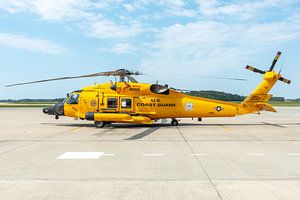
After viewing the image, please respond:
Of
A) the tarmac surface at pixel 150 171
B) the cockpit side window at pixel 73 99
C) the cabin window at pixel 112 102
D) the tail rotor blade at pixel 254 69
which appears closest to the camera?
the tarmac surface at pixel 150 171

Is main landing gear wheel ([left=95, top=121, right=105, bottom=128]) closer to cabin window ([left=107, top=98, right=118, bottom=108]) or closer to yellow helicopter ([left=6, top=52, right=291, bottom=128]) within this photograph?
yellow helicopter ([left=6, top=52, right=291, bottom=128])

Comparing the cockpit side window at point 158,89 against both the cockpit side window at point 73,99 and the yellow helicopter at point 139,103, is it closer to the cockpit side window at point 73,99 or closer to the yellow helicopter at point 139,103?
the yellow helicopter at point 139,103

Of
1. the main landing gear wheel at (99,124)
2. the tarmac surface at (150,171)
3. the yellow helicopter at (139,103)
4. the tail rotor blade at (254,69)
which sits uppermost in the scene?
the tail rotor blade at (254,69)

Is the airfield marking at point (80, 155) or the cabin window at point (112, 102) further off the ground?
the cabin window at point (112, 102)

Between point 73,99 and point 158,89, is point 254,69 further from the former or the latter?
point 73,99

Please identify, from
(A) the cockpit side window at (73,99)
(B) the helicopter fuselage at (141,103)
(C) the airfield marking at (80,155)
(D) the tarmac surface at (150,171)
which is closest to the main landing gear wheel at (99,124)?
(B) the helicopter fuselage at (141,103)

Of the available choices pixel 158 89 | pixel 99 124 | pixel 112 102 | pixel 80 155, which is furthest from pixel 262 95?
pixel 80 155

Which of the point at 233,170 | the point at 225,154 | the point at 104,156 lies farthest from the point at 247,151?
the point at 104,156

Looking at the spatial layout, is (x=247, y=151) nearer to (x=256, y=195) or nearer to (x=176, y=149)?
(x=176, y=149)

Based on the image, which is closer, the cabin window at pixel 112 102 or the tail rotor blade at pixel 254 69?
the cabin window at pixel 112 102

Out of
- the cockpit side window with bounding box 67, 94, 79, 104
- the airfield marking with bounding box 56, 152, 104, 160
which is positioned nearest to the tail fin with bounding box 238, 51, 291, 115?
the cockpit side window with bounding box 67, 94, 79, 104

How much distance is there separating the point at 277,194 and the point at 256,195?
41 cm

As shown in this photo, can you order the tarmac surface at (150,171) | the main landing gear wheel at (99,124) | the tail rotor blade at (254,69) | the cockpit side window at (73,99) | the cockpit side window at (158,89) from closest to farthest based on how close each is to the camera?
1. the tarmac surface at (150,171)
2. the main landing gear wheel at (99,124)
3. the cockpit side window at (158,89)
4. the cockpit side window at (73,99)
5. the tail rotor blade at (254,69)

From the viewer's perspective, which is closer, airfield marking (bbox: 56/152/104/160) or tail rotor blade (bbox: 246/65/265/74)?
airfield marking (bbox: 56/152/104/160)
